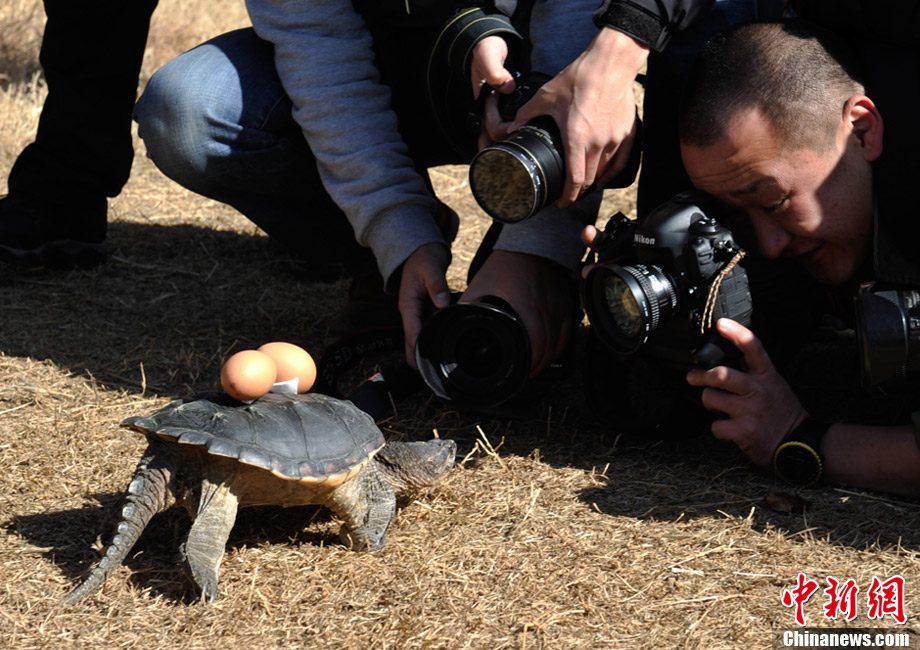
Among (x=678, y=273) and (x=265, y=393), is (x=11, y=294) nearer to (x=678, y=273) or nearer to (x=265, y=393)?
(x=265, y=393)

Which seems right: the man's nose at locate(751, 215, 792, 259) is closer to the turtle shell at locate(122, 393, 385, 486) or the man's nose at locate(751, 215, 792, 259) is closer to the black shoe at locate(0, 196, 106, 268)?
the turtle shell at locate(122, 393, 385, 486)

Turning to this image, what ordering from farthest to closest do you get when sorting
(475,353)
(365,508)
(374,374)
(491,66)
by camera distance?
(374,374) < (475,353) < (491,66) < (365,508)

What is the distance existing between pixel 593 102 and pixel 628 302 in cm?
42

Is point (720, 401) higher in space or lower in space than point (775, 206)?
lower

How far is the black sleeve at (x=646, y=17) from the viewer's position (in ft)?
6.90

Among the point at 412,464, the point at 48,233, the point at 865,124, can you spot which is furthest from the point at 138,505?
the point at 48,233

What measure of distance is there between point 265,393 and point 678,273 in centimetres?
86

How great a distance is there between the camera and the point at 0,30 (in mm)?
5859

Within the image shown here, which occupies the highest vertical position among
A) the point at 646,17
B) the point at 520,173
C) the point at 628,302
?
the point at 646,17

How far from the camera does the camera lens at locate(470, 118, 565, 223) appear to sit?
2.04 meters

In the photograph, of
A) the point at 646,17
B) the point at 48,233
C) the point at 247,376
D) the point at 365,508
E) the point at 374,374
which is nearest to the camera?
the point at 247,376

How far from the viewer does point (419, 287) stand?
2512 mm

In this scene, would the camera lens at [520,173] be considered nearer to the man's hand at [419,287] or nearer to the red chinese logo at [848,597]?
the man's hand at [419,287]

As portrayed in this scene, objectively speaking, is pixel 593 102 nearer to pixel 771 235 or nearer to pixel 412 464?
pixel 771 235
